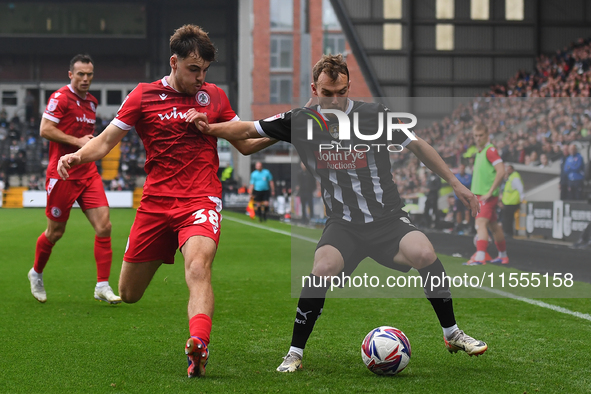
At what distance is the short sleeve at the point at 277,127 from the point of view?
4457 mm

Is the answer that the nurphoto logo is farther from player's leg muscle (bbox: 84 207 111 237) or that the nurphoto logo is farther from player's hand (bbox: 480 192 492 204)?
player's hand (bbox: 480 192 492 204)

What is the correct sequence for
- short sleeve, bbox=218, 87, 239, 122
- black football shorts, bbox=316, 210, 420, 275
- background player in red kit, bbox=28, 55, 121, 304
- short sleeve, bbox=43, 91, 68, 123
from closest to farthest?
1. black football shorts, bbox=316, 210, 420, 275
2. short sleeve, bbox=218, 87, 239, 122
3. short sleeve, bbox=43, 91, 68, 123
4. background player in red kit, bbox=28, 55, 121, 304

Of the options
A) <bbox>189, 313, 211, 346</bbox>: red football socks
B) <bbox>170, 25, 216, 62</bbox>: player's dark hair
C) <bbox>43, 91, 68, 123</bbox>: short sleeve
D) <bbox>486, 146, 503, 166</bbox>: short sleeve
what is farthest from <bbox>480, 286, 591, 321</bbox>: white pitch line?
<bbox>43, 91, 68, 123</bbox>: short sleeve

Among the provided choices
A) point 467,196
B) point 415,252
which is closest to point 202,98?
point 415,252

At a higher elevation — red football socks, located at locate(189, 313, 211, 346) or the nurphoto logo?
the nurphoto logo

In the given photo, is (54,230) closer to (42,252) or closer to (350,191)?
(42,252)

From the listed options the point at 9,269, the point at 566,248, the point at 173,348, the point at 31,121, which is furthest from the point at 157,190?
the point at 31,121

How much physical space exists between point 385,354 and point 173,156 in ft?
5.66

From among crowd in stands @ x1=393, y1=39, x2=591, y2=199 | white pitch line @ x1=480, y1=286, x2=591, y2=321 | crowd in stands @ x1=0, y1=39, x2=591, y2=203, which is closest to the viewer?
white pitch line @ x1=480, y1=286, x2=591, y2=321

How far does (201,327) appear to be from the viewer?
3.93 metres

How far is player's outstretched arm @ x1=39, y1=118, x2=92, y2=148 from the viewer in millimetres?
6613

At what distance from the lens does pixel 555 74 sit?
1001 inches

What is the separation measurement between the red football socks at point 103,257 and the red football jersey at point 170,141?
262 cm

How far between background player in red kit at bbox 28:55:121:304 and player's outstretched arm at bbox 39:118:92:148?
0.02 m
